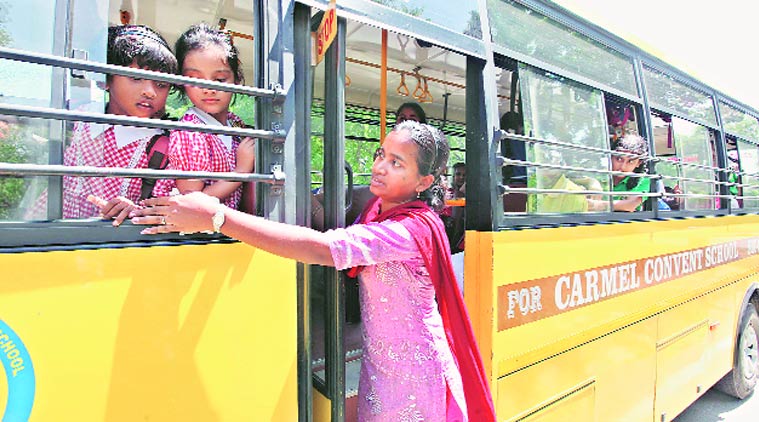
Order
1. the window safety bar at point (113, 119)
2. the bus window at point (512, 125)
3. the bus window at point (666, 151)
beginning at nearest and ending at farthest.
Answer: the window safety bar at point (113, 119), the bus window at point (512, 125), the bus window at point (666, 151)

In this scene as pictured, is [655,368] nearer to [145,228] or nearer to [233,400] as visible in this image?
[233,400]

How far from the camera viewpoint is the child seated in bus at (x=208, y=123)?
133 centimetres

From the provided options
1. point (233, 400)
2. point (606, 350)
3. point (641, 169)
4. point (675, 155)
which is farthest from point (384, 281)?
point (675, 155)

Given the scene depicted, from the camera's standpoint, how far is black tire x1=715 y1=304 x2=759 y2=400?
15.2 ft

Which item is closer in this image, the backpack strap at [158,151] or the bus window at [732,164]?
the backpack strap at [158,151]

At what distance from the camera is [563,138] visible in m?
2.54

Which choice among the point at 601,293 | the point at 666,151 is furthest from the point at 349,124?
the point at 601,293

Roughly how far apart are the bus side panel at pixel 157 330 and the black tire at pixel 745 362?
517 centimetres

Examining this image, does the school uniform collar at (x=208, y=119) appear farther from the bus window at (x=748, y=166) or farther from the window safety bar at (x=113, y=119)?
the bus window at (x=748, y=166)

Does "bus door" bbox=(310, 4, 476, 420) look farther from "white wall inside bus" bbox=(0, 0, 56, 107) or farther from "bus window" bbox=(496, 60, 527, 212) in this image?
"white wall inside bus" bbox=(0, 0, 56, 107)

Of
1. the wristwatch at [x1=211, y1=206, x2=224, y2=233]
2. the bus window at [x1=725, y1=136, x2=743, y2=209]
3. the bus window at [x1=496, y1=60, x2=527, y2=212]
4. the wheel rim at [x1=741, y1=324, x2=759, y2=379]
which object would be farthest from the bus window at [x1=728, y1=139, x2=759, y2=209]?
the wristwatch at [x1=211, y1=206, x2=224, y2=233]

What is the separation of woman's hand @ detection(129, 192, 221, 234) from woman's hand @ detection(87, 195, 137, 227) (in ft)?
0.06

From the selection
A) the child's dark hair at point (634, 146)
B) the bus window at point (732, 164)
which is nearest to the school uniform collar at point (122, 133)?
the child's dark hair at point (634, 146)

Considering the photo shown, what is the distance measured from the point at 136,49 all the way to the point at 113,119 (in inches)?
14.7
